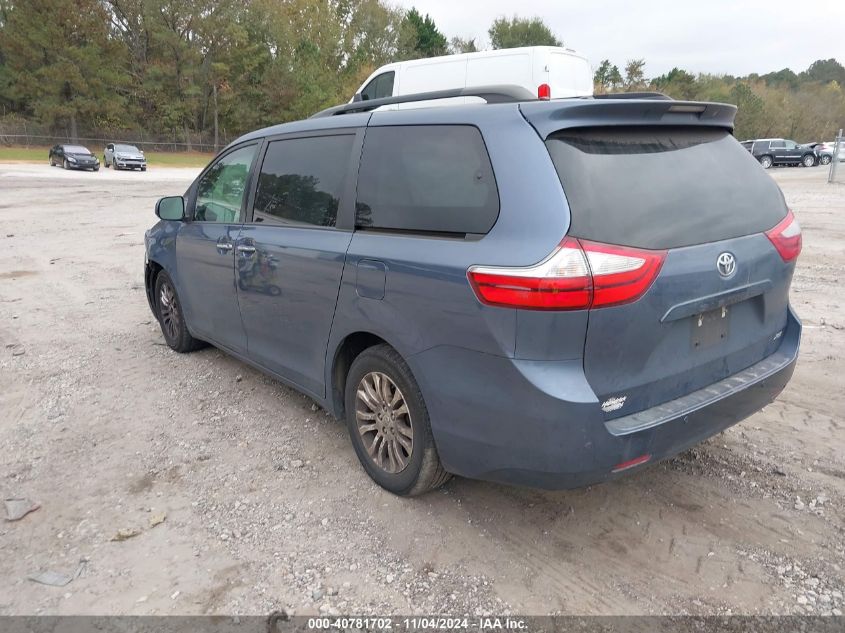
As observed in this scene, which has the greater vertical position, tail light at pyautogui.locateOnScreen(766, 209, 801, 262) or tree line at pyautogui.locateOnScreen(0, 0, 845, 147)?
tree line at pyautogui.locateOnScreen(0, 0, 845, 147)

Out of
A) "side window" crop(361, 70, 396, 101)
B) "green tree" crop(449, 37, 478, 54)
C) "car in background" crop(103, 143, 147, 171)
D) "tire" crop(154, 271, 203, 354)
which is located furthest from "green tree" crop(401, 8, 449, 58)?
"tire" crop(154, 271, 203, 354)

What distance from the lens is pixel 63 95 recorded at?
2051 inches

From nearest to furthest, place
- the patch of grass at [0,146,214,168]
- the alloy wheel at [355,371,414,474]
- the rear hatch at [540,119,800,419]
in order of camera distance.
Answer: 1. the rear hatch at [540,119,800,419]
2. the alloy wheel at [355,371,414,474]
3. the patch of grass at [0,146,214,168]

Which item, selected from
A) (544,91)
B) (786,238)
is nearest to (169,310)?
(786,238)

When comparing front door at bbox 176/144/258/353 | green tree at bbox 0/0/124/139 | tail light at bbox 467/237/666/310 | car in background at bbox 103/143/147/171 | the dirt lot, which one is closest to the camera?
tail light at bbox 467/237/666/310

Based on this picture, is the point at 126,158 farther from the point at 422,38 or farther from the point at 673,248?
the point at 422,38

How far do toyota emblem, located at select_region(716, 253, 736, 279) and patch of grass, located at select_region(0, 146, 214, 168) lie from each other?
46.5m

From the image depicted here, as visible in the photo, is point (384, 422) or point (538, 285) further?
point (384, 422)

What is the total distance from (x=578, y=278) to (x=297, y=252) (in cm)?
175

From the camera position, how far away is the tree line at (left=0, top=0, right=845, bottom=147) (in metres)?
50.8

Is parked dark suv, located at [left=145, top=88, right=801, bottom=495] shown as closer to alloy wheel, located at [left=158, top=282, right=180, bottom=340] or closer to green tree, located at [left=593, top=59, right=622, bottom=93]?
alloy wheel, located at [left=158, top=282, right=180, bottom=340]

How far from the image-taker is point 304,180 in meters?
3.64

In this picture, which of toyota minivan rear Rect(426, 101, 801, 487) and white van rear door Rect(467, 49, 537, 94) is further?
white van rear door Rect(467, 49, 537, 94)

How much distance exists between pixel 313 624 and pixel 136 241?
420 inches
